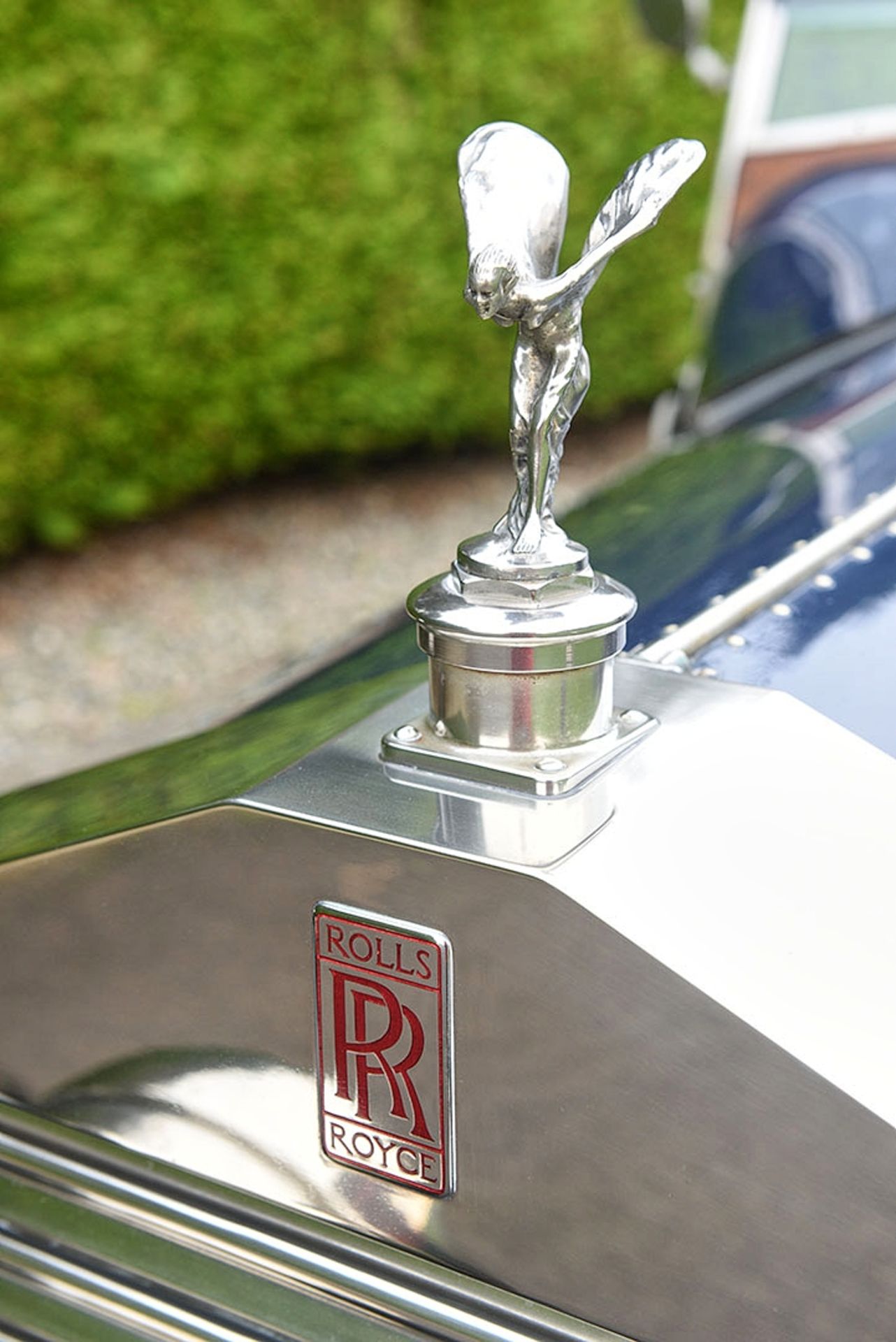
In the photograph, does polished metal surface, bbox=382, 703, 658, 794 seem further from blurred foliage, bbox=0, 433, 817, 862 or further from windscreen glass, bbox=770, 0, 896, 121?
windscreen glass, bbox=770, 0, 896, 121

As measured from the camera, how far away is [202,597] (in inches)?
200

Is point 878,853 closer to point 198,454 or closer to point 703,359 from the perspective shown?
point 703,359

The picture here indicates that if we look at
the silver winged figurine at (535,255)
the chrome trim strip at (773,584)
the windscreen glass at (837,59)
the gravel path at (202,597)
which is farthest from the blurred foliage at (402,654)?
the gravel path at (202,597)

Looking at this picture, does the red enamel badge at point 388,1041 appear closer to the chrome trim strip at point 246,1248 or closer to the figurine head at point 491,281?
the chrome trim strip at point 246,1248

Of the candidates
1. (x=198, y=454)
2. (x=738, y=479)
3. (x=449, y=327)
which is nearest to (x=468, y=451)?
(x=449, y=327)

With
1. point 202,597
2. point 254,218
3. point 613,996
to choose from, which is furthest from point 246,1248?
point 254,218

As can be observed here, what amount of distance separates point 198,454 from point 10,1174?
14.2 feet

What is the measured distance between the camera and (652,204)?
821 mm

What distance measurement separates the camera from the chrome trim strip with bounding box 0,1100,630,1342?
0.89 m

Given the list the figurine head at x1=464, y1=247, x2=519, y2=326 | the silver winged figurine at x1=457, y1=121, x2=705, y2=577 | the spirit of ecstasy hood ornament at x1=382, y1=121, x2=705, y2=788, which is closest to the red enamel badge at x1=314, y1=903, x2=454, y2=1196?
the spirit of ecstasy hood ornament at x1=382, y1=121, x2=705, y2=788

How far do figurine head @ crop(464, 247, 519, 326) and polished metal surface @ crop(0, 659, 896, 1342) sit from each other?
Answer: 0.29 metres

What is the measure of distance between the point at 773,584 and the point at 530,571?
43 centimetres

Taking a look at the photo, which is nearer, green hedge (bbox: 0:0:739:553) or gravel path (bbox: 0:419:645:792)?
Result: gravel path (bbox: 0:419:645:792)

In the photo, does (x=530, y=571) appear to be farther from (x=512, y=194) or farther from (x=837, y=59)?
(x=837, y=59)
